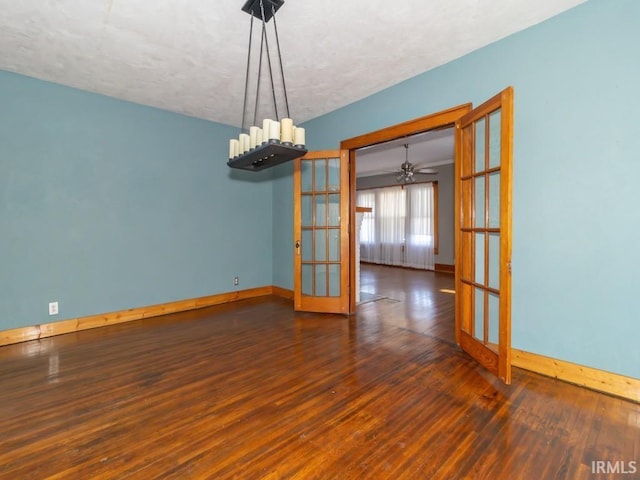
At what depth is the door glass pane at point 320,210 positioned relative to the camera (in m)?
4.33

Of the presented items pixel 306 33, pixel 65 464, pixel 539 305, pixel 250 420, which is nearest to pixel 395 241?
pixel 539 305

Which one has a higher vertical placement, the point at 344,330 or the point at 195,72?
the point at 195,72

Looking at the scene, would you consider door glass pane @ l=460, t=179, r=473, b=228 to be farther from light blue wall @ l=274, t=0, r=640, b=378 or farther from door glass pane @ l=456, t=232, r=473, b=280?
light blue wall @ l=274, t=0, r=640, b=378

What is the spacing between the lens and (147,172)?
13.5 feet

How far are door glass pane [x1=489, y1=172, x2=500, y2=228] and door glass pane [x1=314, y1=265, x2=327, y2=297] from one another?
2342 mm

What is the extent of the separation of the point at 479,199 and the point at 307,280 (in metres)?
2.56

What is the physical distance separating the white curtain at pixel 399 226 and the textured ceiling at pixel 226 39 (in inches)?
216

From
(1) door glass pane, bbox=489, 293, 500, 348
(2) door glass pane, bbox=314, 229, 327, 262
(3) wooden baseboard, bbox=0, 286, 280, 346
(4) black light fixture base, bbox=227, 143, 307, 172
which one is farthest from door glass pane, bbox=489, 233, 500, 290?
(3) wooden baseboard, bbox=0, 286, 280, 346

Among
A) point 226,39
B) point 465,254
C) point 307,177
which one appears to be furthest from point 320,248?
point 226,39

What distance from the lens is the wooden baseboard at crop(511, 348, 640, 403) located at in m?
2.09

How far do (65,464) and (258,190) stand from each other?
13.9ft

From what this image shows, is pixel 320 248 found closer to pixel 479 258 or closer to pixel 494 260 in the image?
pixel 479 258

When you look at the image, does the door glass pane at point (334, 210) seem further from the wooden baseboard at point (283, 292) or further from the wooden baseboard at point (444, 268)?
the wooden baseboard at point (444, 268)

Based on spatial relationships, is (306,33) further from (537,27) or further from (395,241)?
(395,241)
